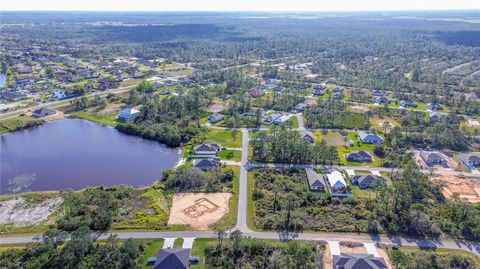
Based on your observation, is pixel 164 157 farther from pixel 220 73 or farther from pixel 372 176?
pixel 220 73

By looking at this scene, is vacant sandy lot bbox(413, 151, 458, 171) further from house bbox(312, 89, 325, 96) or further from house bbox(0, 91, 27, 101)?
house bbox(0, 91, 27, 101)

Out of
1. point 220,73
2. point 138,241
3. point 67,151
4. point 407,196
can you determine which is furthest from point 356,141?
point 220,73

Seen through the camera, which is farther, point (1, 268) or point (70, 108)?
point (70, 108)

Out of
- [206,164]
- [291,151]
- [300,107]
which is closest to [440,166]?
[291,151]

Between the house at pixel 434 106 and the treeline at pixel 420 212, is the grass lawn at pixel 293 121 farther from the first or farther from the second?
the house at pixel 434 106

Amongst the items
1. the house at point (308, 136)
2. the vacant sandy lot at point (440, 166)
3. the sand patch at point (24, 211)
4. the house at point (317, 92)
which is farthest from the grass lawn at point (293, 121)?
the sand patch at point (24, 211)

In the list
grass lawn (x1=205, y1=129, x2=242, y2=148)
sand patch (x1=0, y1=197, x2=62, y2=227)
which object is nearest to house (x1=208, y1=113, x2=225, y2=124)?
grass lawn (x1=205, y1=129, x2=242, y2=148)
